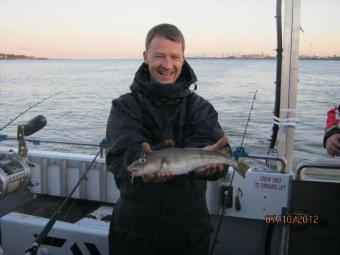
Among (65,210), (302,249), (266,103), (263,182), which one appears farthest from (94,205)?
(266,103)

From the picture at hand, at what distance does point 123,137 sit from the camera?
2875 millimetres

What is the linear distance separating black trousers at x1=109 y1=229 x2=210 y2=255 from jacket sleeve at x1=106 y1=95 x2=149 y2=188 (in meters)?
0.42

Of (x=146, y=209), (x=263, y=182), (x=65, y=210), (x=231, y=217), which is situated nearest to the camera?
(x=146, y=209)

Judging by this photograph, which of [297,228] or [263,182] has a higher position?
[263,182]

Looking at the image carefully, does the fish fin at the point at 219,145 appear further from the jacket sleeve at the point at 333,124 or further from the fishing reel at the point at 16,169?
the fishing reel at the point at 16,169

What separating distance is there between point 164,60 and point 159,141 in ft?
1.95

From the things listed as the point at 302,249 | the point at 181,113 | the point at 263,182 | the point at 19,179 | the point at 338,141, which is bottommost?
the point at 302,249

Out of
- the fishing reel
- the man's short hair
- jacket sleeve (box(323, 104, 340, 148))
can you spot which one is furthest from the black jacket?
jacket sleeve (box(323, 104, 340, 148))

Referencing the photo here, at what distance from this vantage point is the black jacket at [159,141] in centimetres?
293

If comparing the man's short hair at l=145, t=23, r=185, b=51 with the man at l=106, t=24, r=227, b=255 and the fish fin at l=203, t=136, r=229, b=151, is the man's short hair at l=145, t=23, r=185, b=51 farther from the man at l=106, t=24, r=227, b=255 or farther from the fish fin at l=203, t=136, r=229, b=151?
the fish fin at l=203, t=136, r=229, b=151

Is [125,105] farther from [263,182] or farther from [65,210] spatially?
[65,210]

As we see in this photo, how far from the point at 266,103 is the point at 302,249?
23174mm

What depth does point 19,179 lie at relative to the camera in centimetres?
347
